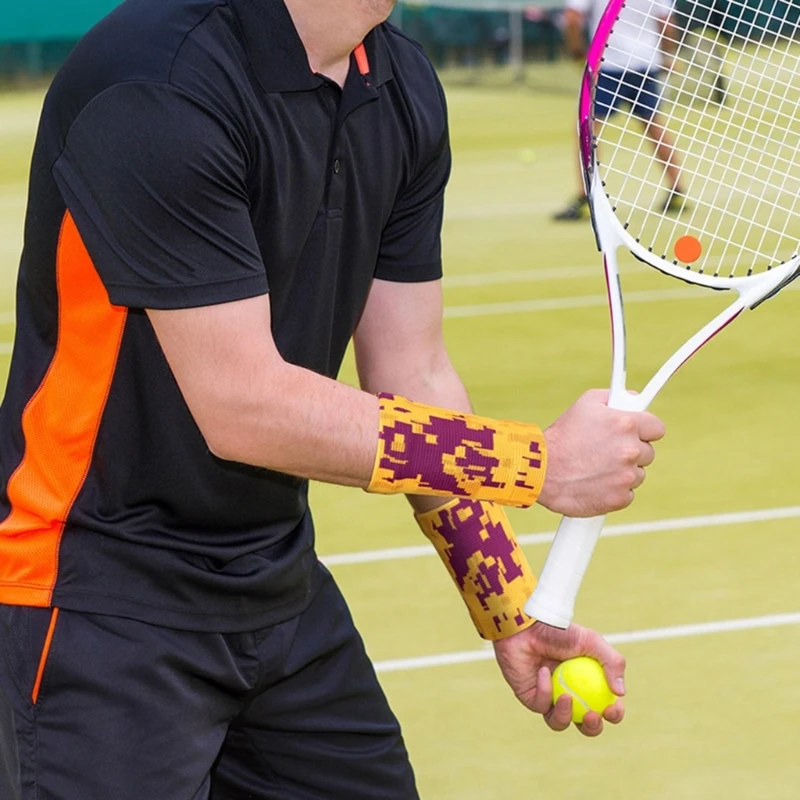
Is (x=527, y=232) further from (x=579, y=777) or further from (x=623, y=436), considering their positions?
(x=623, y=436)

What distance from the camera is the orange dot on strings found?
8.95 feet

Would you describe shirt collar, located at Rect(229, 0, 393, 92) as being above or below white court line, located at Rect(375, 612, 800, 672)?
above

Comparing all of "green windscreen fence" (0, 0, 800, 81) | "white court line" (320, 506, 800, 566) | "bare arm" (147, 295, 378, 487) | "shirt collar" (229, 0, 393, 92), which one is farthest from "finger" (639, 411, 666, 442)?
"green windscreen fence" (0, 0, 800, 81)

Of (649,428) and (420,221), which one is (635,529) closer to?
(420,221)

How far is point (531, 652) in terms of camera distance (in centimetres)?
276

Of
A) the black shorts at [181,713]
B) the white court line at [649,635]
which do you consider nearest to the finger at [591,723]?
the black shorts at [181,713]

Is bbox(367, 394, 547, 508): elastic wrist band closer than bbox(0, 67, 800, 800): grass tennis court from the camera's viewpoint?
Yes

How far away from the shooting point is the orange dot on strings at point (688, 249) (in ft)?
8.95

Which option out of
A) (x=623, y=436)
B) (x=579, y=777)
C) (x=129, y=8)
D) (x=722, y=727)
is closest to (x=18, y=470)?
(x=129, y=8)

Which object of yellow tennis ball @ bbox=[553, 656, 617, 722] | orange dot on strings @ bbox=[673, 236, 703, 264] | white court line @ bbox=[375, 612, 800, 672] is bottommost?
white court line @ bbox=[375, 612, 800, 672]

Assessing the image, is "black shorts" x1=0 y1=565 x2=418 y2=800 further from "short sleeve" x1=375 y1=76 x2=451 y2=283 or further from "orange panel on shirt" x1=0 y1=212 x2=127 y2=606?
"short sleeve" x1=375 y1=76 x2=451 y2=283

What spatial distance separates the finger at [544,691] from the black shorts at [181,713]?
26cm

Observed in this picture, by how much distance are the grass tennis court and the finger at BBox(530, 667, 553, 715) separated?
99cm

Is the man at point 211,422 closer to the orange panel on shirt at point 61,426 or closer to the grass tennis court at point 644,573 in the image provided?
the orange panel on shirt at point 61,426
